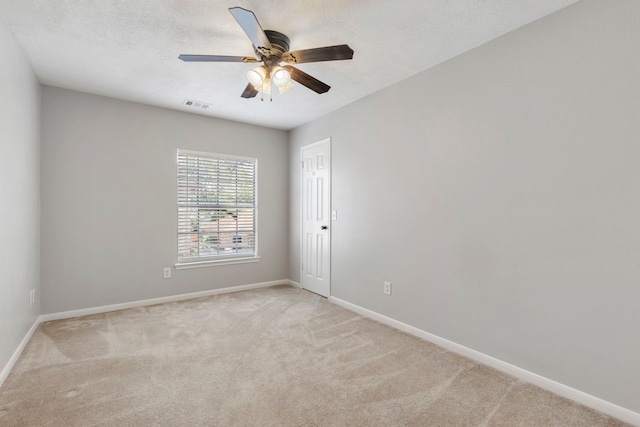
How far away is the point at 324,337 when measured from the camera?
296 cm

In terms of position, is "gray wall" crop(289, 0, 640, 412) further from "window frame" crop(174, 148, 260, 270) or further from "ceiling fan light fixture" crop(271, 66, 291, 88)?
"window frame" crop(174, 148, 260, 270)

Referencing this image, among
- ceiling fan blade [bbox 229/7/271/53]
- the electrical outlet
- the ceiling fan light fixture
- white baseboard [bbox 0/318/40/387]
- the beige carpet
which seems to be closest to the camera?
ceiling fan blade [bbox 229/7/271/53]

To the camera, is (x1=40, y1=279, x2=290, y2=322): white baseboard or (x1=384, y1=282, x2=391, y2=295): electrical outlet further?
(x1=40, y1=279, x2=290, y2=322): white baseboard

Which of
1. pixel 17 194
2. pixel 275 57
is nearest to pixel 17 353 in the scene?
pixel 17 194

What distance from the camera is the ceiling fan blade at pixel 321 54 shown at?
2049 millimetres

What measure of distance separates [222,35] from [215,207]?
259 cm

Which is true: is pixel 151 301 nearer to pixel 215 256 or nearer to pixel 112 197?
pixel 215 256

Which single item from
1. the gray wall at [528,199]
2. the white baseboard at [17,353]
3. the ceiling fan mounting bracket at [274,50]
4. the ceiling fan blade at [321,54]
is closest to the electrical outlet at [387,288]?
the gray wall at [528,199]

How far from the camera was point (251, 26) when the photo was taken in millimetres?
1875

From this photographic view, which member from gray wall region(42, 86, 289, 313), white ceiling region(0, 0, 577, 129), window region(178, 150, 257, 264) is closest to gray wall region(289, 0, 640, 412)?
white ceiling region(0, 0, 577, 129)

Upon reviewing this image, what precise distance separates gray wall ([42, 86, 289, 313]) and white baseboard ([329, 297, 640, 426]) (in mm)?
2701

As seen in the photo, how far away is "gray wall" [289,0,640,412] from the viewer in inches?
73.1

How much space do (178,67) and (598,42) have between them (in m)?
3.17

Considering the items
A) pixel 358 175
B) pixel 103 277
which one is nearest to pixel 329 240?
pixel 358 175
